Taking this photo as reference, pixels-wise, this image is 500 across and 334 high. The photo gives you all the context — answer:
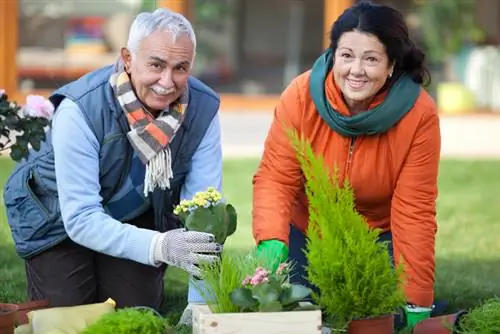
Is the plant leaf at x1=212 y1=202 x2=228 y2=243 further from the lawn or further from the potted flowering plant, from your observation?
the lawn

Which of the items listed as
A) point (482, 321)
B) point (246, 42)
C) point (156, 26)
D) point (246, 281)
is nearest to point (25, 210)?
point (156, 26)

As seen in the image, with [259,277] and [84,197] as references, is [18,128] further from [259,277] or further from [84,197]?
[259,277]

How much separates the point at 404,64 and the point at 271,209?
2.38 ft

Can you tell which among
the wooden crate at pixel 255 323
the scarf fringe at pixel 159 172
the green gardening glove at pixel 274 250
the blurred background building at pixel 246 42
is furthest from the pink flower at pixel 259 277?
the blurred background building at pixel 246 42

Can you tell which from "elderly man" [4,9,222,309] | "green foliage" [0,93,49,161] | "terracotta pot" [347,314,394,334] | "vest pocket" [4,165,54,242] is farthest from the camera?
"vest pocket" [4,165,54,242]

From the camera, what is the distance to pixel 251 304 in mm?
3154

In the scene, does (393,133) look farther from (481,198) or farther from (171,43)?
(481,198)

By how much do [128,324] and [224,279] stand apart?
1.01ft

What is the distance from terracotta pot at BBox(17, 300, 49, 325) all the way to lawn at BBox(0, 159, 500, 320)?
2.51 feet

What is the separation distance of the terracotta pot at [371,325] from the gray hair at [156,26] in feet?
3.72

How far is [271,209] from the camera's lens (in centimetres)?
398

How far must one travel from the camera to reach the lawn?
489cm

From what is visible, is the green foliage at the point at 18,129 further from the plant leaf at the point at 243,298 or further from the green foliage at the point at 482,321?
the green foliage at the point at 482,321

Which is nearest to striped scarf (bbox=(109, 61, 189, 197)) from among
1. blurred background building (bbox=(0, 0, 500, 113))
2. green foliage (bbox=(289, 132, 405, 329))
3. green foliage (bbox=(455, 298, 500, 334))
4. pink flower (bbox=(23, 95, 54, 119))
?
pink flower (bbox=(23, 95, 54, 119))
